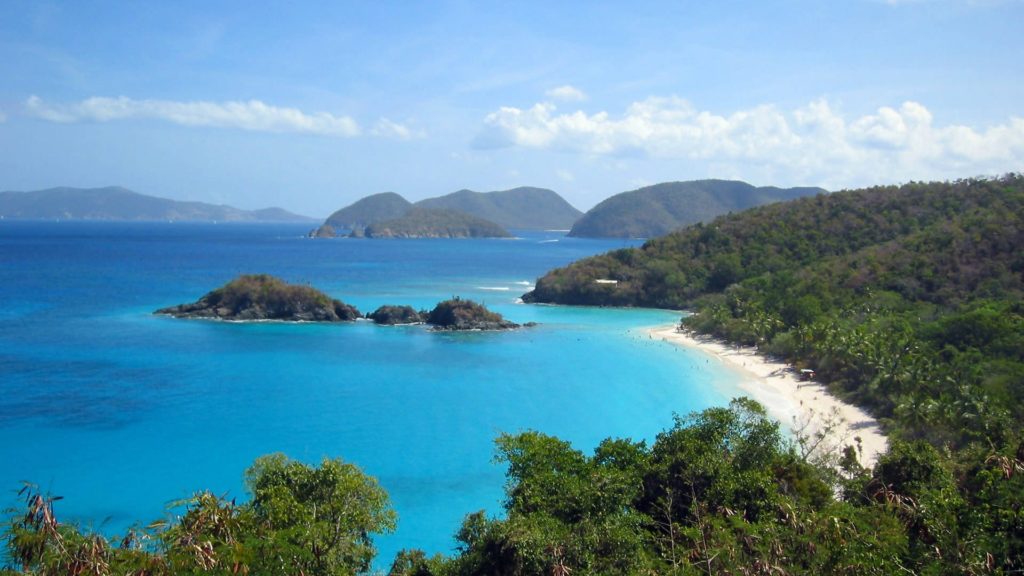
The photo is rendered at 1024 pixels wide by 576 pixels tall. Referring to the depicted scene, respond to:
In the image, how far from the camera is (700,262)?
77438mm

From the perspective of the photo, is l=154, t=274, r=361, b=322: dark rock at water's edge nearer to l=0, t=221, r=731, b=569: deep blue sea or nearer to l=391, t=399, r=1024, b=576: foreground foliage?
l=0, t=221, r=731, b=569: deep blue sea

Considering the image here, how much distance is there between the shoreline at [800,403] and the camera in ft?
92.8

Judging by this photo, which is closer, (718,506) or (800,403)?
(718,506)

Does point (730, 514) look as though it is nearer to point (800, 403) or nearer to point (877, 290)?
point (800, 403)

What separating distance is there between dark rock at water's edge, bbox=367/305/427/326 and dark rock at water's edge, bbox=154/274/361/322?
2540mm

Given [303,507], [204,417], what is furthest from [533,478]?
[204,417]

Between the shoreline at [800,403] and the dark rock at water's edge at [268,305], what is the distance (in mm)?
29295

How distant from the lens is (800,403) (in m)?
34.7

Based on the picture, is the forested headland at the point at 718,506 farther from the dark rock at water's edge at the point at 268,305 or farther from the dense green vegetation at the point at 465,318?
the dark rock at water's edge at the point at 268,305

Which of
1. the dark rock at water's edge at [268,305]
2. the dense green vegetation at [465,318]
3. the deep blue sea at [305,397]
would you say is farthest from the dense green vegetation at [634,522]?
the dark rock at water's edge at [268,305]

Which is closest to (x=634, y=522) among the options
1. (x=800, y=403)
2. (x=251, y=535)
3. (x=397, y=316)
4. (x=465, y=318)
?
(x=251, y=535)

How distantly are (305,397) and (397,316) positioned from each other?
24934mm

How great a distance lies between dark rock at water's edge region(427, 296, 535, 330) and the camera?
58.2 meters

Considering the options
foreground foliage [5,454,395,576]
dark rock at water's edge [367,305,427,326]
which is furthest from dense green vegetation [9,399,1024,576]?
dark rock at water's edge [367,305,427,326]
